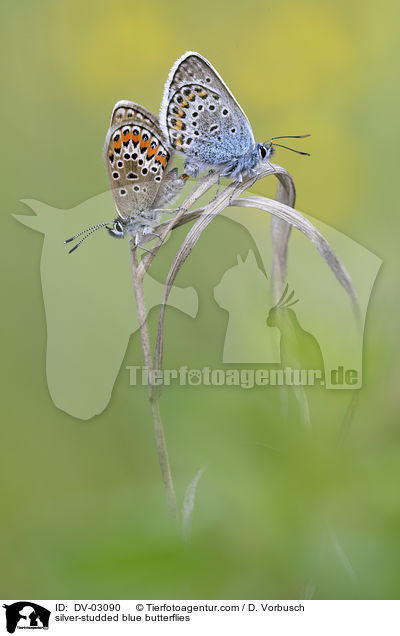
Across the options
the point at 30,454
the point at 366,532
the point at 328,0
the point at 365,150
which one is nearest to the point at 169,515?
the point at 366,532

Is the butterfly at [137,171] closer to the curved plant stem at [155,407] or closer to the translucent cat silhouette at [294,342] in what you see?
the curved plant stem at [155,407]

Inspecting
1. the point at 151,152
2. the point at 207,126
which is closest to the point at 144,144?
the point at 151,152
